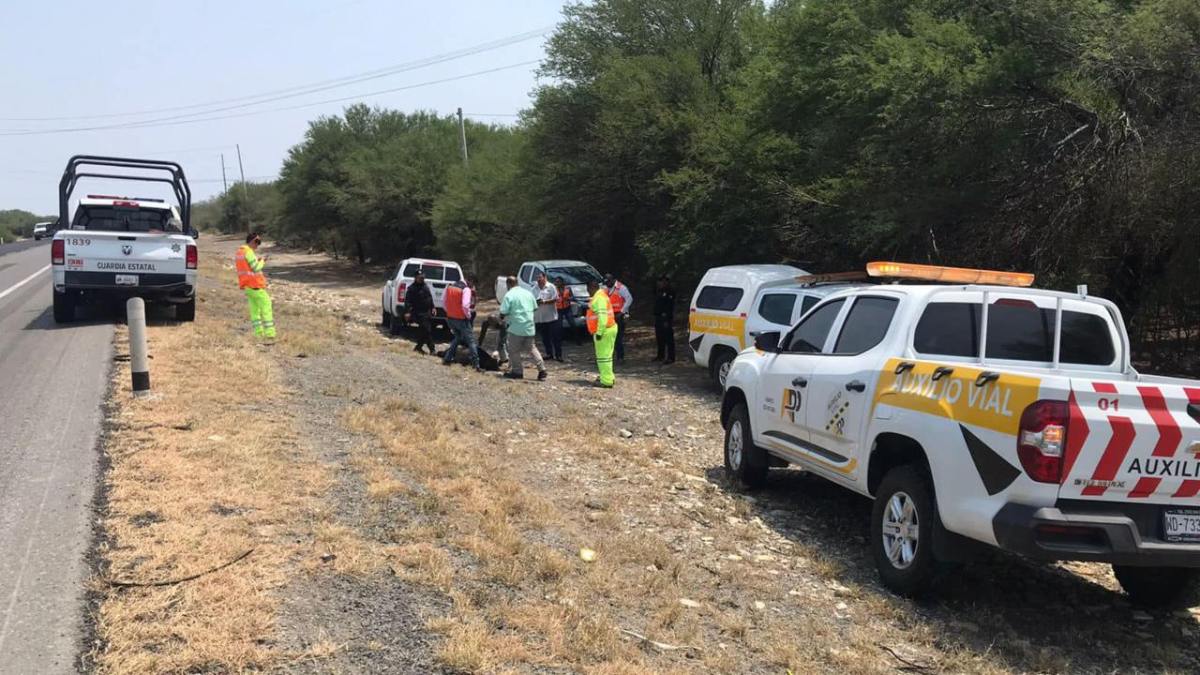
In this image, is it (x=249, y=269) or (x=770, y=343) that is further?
(x=249, y=269)

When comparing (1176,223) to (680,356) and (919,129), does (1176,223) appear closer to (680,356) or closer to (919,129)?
(919,129)

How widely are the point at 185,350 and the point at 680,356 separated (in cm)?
1037

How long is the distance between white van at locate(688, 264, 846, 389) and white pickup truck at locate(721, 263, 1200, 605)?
4.85 m

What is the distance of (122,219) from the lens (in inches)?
615

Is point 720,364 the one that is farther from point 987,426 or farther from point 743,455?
point 987,426

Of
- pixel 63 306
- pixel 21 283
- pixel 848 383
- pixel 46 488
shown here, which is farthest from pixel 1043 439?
pixel 21 283

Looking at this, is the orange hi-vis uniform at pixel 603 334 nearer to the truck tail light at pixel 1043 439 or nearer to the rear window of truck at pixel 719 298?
the rear window of truck at pixel 719 298

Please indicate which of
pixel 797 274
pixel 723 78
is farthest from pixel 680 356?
pixel 723 78

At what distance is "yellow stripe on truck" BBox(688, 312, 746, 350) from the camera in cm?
1317

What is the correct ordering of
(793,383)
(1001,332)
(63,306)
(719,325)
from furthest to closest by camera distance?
(63,306), (719,325), (793,383), (1001,332)

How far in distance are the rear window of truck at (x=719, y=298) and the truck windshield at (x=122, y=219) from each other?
9333 mm

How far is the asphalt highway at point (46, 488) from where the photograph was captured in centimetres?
415

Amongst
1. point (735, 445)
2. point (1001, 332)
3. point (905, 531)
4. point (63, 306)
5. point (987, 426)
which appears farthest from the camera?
point (63, 306)

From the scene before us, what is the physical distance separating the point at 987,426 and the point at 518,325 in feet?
33.2
